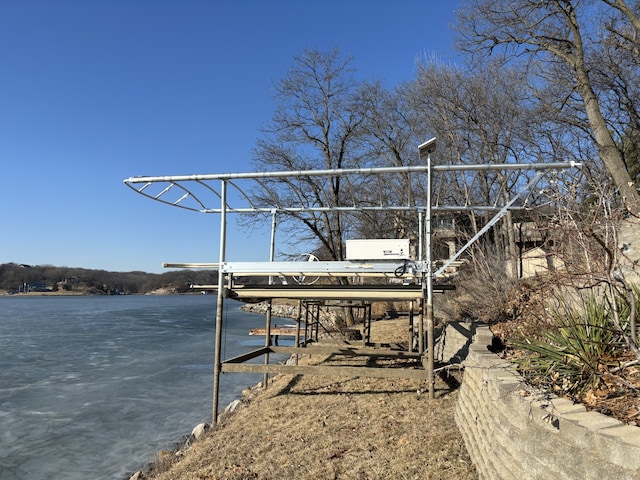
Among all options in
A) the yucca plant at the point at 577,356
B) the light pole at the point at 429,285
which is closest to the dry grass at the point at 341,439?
the light pole at the point at 429,285

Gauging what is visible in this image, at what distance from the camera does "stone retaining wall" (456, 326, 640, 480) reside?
2.75 m

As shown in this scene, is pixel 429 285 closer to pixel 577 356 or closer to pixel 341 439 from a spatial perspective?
pixel 341 439

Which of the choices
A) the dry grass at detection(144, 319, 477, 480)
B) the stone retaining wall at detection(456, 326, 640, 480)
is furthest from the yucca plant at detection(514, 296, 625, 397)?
the dry grass at detection(144, 319, 477, 480)

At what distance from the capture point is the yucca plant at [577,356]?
3.85m

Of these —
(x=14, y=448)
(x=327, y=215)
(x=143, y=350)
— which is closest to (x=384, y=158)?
(x=327, y=215)

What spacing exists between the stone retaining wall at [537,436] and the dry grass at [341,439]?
1.92 ft

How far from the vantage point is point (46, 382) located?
16.0m

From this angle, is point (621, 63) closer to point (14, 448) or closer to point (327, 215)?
point (327, 215)

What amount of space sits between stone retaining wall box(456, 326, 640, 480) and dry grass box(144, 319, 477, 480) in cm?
58

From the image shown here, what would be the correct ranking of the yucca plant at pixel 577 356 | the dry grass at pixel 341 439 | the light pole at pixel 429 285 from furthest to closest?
1. the light pole at pixel 429 285
2. the dry grass at pixel 341 439
3. the yucca plant at pixel 577 356

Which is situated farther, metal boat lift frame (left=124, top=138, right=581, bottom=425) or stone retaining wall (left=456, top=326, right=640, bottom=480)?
metal boat lift frame (left=124, top=138, right=581, bottom=425)

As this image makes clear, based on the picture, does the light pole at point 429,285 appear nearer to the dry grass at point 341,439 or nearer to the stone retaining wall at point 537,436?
the dry grass at point 341,439

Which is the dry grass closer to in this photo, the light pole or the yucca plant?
the light pole

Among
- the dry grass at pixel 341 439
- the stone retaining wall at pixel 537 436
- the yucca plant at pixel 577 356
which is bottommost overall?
the dry grass at pixel 341 439
